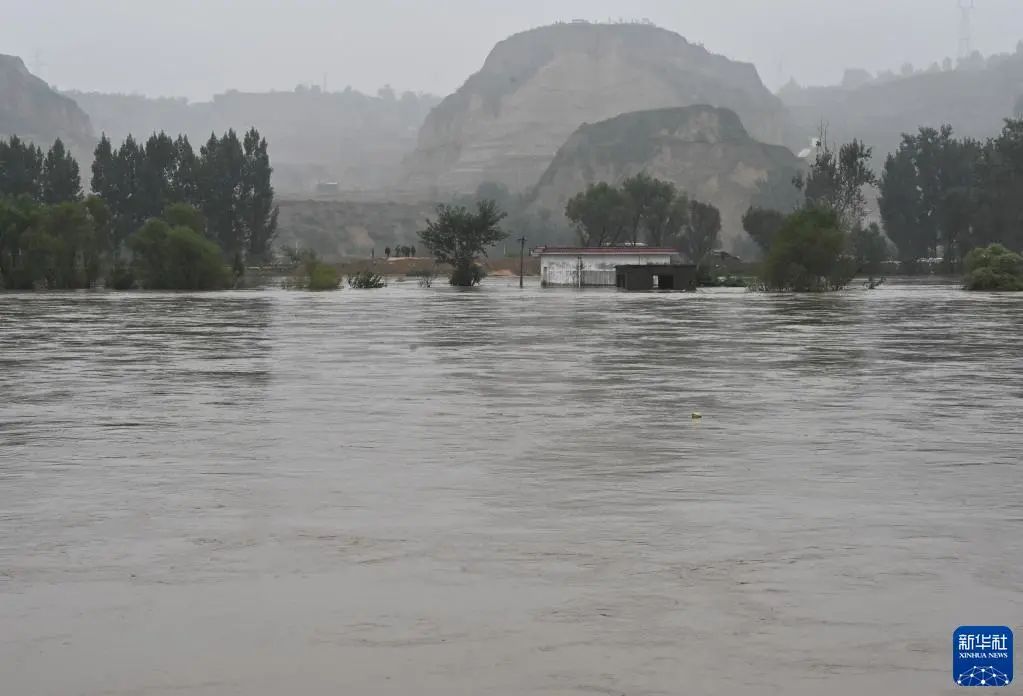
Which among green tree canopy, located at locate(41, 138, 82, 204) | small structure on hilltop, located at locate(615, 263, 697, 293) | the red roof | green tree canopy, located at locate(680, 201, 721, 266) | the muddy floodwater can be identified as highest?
green tree canopy, located at locate(41, 138, 82, 204)

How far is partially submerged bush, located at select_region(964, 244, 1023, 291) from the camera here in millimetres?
97062

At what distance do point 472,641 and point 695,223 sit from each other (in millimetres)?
170252

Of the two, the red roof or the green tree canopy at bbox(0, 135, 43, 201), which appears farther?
the green tree canopy at bbox(0, 135, 43, 201)

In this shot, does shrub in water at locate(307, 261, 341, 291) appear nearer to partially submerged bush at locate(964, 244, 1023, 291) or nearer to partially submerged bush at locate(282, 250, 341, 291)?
partially submerged bush at locate(282, 250, 341, 291)

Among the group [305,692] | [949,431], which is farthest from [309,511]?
[949,431]

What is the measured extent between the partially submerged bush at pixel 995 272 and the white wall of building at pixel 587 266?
33.6 metres

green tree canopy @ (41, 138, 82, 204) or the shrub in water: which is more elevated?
green tree canopy @ (41, 138, 82, 204)

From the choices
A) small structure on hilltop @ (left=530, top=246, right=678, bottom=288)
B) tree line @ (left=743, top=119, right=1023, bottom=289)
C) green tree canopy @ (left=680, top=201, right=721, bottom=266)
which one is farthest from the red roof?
green tree canopy @ (left=680, top=201, right=721, bottom=266)

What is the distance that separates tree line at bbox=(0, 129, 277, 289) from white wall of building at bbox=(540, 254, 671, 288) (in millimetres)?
31413

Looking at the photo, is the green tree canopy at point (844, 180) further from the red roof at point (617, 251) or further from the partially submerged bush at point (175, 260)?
the partially submerged bush at point (175, 260)

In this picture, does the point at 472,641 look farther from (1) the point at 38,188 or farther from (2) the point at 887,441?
(1) the point at 38,188

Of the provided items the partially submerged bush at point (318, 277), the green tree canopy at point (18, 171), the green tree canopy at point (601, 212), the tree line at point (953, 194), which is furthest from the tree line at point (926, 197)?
the green tree canopy at point (18, 171)

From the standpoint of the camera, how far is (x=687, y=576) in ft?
26.5

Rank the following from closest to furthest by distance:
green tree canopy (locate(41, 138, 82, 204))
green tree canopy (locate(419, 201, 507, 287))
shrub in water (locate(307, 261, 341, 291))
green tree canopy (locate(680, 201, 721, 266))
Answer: shrub in water (locate(307, 261, 341, 291)), green tree canopy (locate(419, 201, 507, 287)), green tree canopy (locate(41, 138, 82, 204)), green tree canopy (locate(680, 201, 721, 266))
